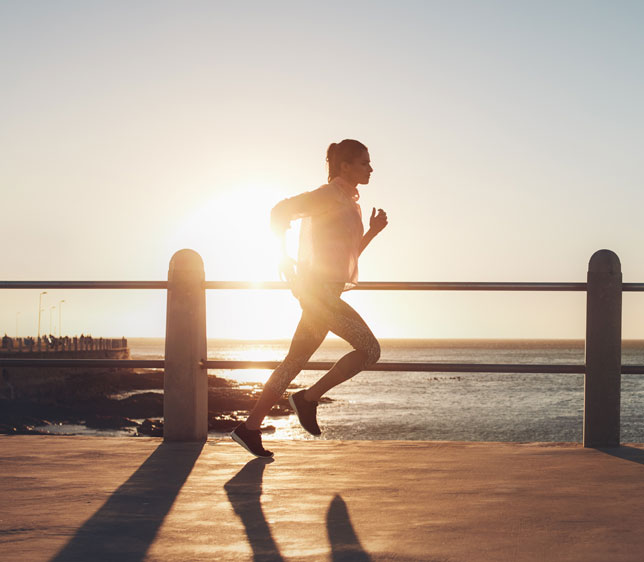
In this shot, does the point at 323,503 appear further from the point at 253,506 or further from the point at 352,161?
the point at 352,161

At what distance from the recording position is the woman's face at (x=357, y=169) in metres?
4.60

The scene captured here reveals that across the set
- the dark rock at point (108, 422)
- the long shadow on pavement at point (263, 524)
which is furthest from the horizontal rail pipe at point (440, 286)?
the dark rock at point (108, 422)

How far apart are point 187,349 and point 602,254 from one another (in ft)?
9.37

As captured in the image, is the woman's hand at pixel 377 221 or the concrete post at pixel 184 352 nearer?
the woman's hand at pixel 377 221

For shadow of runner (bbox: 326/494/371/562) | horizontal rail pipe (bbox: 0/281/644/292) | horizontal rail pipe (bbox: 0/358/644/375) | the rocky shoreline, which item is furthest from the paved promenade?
the rocky shoreline

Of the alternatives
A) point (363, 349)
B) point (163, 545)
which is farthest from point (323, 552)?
point (363, 349)

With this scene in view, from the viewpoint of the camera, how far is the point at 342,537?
2.83 metres

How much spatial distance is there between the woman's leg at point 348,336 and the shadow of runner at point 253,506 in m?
0.59

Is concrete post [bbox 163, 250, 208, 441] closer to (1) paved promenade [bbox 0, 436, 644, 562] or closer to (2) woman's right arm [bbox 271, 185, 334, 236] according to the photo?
(1) paved promenade [bbox 0, 436, 644, 562]

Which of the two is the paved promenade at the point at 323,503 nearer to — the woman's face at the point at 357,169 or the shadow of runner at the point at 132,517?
the shadow of runner at the point at 132,517

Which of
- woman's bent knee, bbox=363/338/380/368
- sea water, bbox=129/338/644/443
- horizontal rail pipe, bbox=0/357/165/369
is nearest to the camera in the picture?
woman's bent knee, bbox=363/338/380/368

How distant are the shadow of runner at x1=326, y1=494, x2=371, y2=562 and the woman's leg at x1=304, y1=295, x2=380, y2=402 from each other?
3.68 ft

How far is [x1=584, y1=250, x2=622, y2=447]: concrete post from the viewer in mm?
5355

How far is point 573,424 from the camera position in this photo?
48.4 meters
